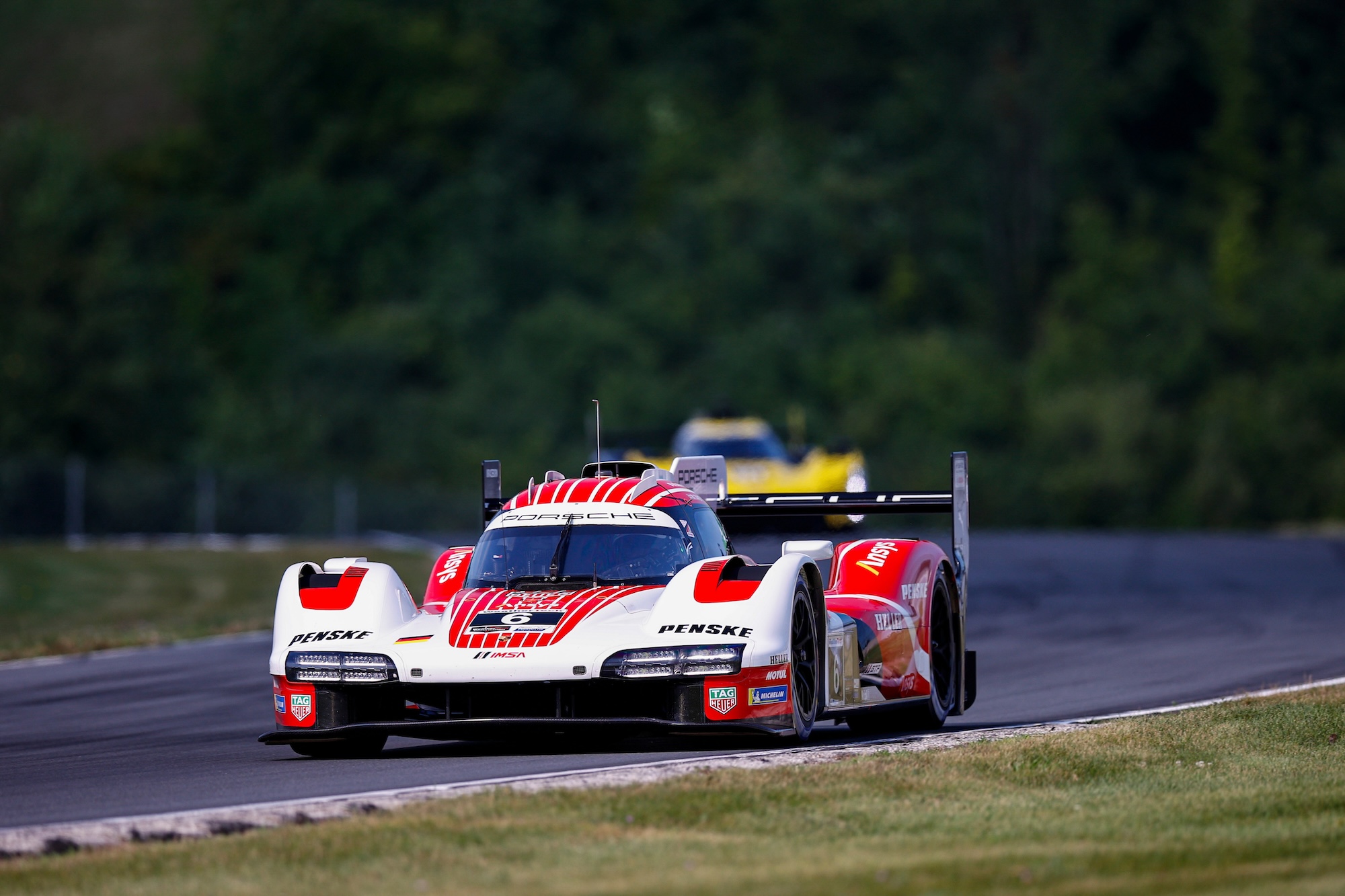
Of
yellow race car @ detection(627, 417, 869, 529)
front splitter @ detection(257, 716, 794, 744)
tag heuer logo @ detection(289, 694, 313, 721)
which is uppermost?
yellow race car @ detection(627, 417, 869, 529)

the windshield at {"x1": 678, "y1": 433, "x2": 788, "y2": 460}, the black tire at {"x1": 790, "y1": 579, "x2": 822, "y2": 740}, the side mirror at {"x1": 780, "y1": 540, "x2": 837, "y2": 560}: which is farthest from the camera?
the windshield at {"x1": 678, "y1": 433, "x2": 788, "y2": 460}

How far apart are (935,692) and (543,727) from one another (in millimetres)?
3173

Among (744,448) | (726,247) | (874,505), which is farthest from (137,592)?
(726,247)

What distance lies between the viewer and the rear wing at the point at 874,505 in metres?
13.0

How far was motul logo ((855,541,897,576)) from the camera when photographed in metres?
12.2

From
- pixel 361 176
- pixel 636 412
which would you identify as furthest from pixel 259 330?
pixel 636 412

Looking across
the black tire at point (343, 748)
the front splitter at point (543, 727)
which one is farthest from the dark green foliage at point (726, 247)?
the front splitter at point (543, 727)

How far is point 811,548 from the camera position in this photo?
11.7 meters

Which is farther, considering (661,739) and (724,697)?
(661,739)

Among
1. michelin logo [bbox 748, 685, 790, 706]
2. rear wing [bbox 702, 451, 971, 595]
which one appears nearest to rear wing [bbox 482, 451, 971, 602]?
rear wing [bbox 702, 451, 971, 595]

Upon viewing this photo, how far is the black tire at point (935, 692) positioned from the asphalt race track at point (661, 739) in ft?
0.58

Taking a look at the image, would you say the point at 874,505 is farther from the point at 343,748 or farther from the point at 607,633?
the point at 343,748

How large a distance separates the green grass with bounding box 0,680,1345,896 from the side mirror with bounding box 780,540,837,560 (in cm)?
212

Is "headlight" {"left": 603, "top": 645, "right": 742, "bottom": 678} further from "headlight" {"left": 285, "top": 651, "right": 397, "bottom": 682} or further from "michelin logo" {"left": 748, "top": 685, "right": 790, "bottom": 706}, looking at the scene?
"headlight" {"left": 285, "top": 651, "right": 397, "bottom": 682}
